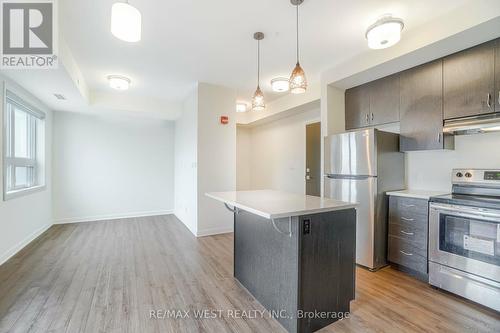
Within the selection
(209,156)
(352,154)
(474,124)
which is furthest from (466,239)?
(209,156)

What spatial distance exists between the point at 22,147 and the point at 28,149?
8.7 inches

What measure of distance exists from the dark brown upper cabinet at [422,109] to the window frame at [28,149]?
506 centimetres

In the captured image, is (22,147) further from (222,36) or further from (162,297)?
(222,36)

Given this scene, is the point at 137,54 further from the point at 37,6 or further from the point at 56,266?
the point at 56,266

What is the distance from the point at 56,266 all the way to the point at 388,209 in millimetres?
4178

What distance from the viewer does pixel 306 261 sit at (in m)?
1.74

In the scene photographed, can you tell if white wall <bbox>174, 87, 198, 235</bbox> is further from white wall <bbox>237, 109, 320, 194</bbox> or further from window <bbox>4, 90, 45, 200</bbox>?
window <bbox>4, 90, 45, 200</bbox>

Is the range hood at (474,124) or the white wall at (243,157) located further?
the white wall at (243,157)

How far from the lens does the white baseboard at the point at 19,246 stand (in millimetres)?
3074

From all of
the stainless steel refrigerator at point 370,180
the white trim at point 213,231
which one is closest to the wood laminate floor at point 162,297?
the stainless steel refrigerator at point 370,180

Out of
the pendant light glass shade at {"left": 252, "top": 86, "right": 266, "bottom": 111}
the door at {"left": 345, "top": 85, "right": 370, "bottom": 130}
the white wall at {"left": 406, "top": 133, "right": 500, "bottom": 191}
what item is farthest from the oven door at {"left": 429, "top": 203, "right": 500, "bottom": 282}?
the pendant light glass shade at {"left": 252, "top": 86, "right": 266, "bottom": 111}

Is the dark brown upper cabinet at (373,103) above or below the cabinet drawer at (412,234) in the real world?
above

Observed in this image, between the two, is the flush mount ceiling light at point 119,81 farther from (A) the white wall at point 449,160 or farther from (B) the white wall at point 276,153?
(A) the white wall at point 449,160

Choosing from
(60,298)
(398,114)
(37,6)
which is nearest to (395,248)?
(398,114)
